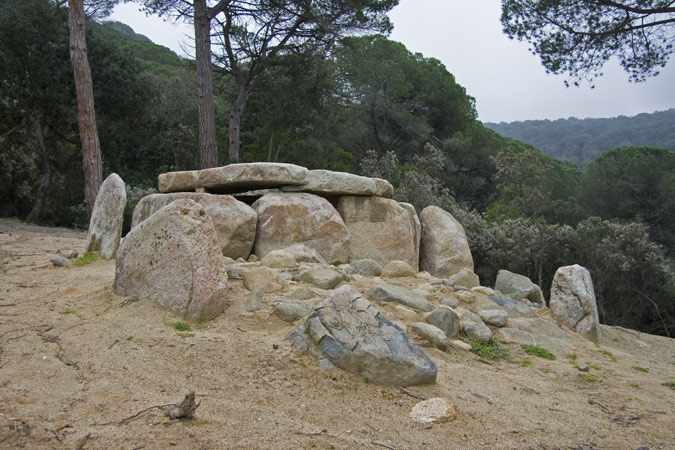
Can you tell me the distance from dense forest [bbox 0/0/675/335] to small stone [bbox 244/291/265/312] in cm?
899

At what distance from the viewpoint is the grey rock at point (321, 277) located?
14.6ft

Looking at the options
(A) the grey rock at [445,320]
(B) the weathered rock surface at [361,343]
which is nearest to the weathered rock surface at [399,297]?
(A) the grey rock at [445,320]

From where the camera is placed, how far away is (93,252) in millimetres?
5922

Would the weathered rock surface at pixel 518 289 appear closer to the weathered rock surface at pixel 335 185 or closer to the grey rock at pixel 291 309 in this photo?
the weathered rock surface at pixel 335 185

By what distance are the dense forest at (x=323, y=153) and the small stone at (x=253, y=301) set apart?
8986 millimetres

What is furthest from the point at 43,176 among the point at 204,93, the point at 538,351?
the point at 538,351

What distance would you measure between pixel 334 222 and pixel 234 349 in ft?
12.0

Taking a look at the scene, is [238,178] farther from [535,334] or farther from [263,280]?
[535,334]

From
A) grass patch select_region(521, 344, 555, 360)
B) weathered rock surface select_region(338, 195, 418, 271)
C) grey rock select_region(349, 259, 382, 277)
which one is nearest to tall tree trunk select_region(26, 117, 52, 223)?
weathered rock surface select_region(338, 195, 418, 271)

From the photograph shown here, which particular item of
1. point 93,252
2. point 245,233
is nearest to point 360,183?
point 245,233

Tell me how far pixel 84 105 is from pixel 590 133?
180 feet

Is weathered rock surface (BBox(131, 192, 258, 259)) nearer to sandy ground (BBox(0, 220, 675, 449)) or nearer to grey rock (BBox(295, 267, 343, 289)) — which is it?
grey rock (BBox(295, 267, 343, 289))

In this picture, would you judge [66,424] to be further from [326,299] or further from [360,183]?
[360,183]

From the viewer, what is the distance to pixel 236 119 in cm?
1510
